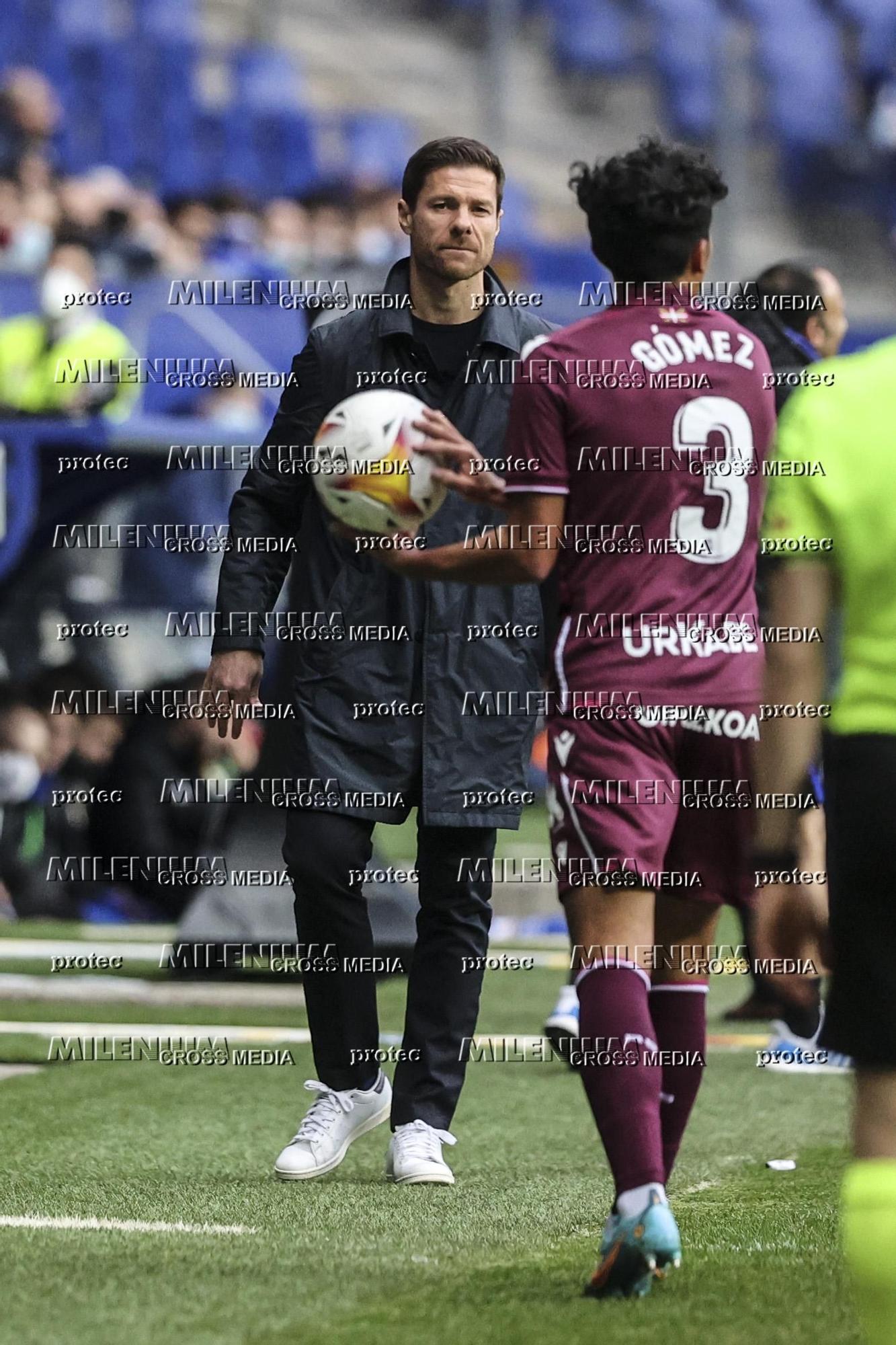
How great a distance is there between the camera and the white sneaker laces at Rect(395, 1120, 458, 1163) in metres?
4.70

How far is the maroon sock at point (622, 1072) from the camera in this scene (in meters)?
3.49

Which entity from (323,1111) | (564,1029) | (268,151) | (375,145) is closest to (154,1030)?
(564,1029)

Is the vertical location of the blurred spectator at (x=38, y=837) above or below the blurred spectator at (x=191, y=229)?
below

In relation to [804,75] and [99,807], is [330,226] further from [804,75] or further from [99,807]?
[804,75]

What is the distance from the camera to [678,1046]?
3887mm

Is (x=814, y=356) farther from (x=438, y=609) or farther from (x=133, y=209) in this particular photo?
(x=133, y=209)

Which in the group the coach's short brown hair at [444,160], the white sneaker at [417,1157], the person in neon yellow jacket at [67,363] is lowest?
the white sneaker at [417,1157]

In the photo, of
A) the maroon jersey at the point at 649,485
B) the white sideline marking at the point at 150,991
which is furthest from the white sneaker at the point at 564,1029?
the maroon jersey at the point at 649,485

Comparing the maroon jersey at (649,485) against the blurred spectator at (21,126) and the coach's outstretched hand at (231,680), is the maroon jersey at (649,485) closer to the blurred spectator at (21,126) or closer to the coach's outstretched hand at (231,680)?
the coach's outstretched hand at (231,680)

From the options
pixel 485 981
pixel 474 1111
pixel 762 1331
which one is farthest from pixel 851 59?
pixel 762 1331

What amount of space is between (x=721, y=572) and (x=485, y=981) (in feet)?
16.7

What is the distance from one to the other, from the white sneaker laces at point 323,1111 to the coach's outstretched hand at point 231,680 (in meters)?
0.81

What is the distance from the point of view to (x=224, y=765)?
1117 cm

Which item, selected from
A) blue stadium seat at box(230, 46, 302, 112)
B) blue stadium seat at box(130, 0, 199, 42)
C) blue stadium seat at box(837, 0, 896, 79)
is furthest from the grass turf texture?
blue stadium seat at box(837, 0, 896, 79)
